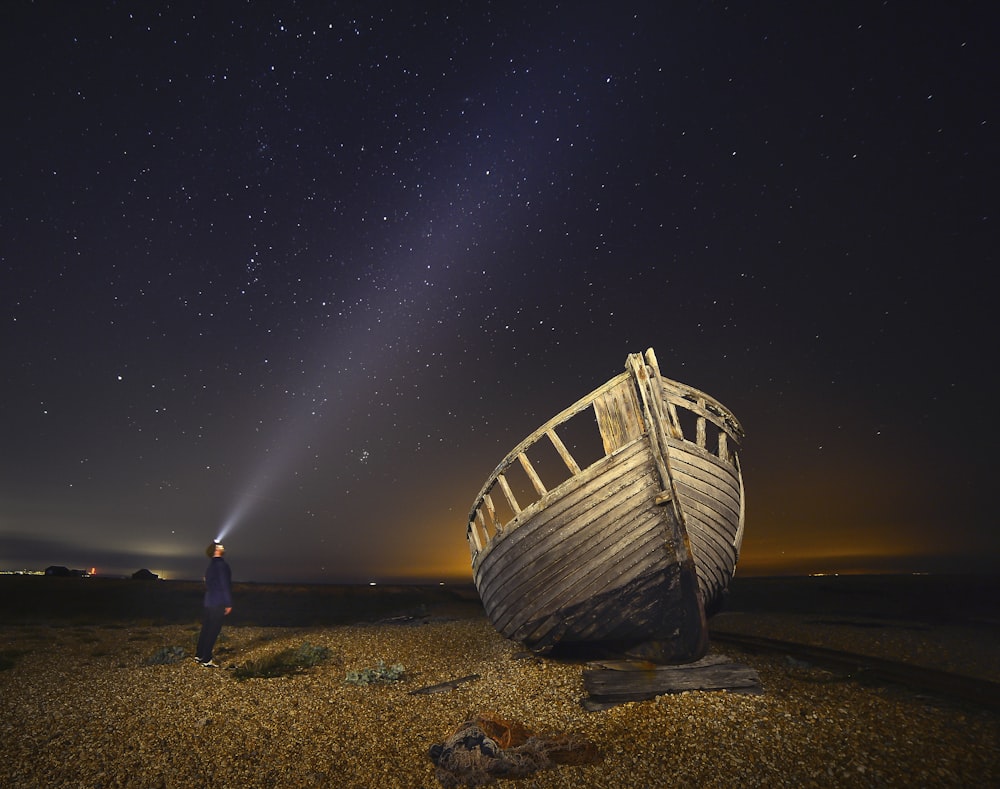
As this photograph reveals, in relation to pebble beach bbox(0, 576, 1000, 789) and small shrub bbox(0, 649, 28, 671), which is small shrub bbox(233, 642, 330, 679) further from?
small shrub bbox(0, 649, 28, 671)

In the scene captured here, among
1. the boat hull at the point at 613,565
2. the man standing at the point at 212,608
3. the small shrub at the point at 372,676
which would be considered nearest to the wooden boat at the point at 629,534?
the boat hull at the point at 613,565

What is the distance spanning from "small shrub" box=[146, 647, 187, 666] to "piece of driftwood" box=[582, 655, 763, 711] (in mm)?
9301

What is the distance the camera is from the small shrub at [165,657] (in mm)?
10164

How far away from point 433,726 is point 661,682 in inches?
135

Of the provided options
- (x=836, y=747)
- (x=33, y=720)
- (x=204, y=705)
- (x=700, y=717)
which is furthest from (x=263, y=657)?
(x=836, y=747)

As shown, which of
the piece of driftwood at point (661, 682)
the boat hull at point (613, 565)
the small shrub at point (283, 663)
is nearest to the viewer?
the piece of driftwood at point (661, 682)

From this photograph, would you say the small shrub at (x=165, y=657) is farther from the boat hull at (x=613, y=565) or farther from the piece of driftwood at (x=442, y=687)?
the boat hull at (x=613, y=565)

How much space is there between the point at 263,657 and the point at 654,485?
32.4 feet

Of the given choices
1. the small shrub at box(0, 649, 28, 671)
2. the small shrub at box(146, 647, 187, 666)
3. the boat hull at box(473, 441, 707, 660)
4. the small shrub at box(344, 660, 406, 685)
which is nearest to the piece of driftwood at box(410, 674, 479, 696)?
the small shrub at box(344, 660, 406, 685)

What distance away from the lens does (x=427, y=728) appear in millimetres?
6480

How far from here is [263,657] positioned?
10.8 metres

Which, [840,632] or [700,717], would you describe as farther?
[840,632]

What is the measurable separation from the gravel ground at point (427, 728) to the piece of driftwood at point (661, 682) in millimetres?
185

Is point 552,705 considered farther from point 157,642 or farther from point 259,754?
point 157,642
